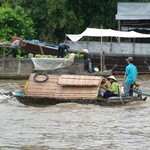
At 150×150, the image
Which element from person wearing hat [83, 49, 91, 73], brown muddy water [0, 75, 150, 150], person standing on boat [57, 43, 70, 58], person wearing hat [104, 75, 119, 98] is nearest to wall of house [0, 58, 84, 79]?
person wearing hat [83, 49, 91, 73]

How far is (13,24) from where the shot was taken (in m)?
34.8

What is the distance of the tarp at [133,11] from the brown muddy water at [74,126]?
16267 millimetres

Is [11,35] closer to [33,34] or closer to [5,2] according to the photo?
[33,34]

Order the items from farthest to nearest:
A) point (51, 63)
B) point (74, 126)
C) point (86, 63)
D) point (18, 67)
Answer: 1. point (18, 67)
2. point (86, 63)
3. point (51, 63)
4. point (74, 126)

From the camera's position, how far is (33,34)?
1431 inches

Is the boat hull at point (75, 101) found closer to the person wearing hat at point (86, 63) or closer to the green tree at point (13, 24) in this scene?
the person wearing hat at point (86, 63)

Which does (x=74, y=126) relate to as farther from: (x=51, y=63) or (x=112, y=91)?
(x=51, y=63)

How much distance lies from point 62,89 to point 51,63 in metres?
8.82

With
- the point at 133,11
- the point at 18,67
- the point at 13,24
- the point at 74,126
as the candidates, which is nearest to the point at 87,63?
the point at 18,67

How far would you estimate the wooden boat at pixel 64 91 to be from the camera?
19219mm

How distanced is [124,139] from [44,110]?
5.19m

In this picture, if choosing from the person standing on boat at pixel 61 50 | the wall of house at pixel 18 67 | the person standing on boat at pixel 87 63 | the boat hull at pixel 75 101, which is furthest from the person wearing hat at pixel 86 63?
the boat hull at pixel 75 101

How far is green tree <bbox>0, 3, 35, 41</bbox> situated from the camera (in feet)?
113

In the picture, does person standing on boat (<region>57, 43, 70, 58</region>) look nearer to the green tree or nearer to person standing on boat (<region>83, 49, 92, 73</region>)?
person standing on boat (<region>83, 49, 92, 73</region>)
